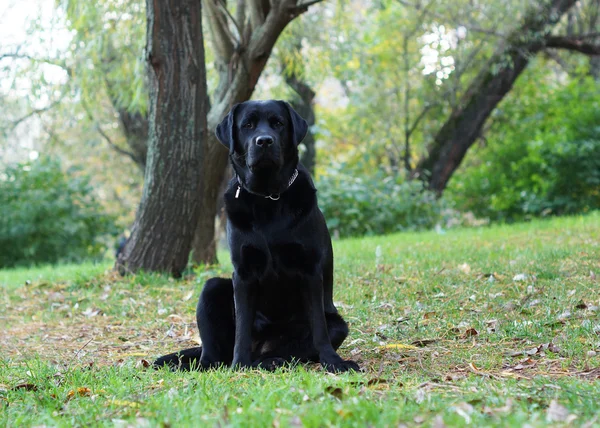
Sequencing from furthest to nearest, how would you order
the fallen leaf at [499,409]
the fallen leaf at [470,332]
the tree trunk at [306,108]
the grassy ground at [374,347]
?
the tree trunk at [306,108] → the fallen leaf at [470,332] → the grassy ground at [374,347] → the fallen leaf at [499,409]

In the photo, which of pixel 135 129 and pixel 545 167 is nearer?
pixel 545 167

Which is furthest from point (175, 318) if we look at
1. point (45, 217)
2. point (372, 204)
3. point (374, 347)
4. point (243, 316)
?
point (45, 217)

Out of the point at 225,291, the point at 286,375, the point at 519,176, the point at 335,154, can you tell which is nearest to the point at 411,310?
the point at 225,291

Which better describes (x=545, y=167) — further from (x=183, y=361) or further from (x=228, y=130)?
(x=183, y=361)

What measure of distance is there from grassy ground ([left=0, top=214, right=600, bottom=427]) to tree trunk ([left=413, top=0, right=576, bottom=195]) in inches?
282

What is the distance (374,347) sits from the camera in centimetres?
493

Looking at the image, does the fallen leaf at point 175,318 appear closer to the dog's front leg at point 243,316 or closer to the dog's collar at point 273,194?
the dog's front leg at point 243,316

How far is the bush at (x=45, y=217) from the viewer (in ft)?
49.7

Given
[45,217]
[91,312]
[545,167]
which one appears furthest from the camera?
[45,217]

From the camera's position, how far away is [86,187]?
Answer: 16.2 meters

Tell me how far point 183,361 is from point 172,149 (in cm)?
435

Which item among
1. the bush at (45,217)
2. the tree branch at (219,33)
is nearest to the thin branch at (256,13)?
the tree branch at (219,33)

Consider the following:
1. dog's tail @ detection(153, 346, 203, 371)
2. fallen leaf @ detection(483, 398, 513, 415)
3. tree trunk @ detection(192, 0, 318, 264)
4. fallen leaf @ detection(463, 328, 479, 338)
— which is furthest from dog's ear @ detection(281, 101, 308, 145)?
tree trunk @ detection(192, 0, 318, 264)

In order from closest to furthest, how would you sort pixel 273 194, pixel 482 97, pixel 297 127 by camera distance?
pixel 273 194 → pixel 297 127 → pixel 482 97
